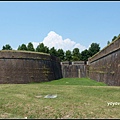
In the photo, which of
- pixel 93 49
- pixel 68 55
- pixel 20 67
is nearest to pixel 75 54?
pixel 68 55

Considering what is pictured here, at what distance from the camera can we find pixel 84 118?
5.66 m

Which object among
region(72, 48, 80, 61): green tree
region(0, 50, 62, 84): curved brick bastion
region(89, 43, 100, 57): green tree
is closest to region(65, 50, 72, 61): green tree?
region(72, 48, 80, 61): green tree

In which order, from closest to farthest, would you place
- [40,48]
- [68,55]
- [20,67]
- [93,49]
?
1. [20,67]
2. [40,48]
3. [68,55]
4. [93,49]

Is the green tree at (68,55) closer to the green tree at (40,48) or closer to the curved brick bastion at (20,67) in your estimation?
the green tree at (40,48)

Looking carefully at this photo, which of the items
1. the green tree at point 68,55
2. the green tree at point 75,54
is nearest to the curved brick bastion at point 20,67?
the green tree at point 75,54

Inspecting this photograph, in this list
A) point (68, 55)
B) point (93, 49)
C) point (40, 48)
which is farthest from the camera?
point (93, 49)

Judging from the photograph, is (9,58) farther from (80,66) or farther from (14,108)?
(80,66)

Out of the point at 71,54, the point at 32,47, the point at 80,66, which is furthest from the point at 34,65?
the point at 71,54

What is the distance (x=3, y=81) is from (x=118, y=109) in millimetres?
14783

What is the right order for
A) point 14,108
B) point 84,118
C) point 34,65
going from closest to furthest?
point 84,118
point 14,108
point 34,65

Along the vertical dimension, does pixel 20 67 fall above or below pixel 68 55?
below

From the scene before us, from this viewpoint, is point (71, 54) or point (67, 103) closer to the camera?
point (67, 103)

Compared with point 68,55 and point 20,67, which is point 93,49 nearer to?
point 68,55

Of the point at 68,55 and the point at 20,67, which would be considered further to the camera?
the point at 68,55
